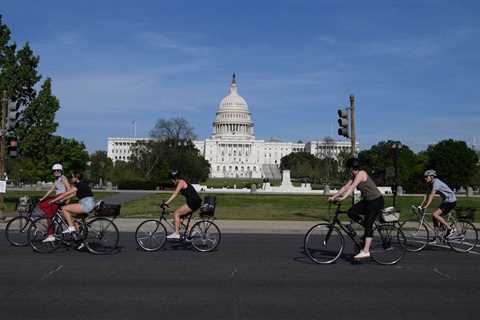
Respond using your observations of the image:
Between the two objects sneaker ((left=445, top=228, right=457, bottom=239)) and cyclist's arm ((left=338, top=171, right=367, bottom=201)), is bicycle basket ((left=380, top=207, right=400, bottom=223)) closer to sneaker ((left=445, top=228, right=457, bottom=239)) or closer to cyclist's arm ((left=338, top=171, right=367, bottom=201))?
cyclist's arm ((left=338, top=171, right=367, bottom=201))

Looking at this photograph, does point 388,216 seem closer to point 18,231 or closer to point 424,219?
point 424,219

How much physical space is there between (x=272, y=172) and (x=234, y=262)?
165148mm

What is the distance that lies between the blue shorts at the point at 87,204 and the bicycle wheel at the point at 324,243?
4.48m

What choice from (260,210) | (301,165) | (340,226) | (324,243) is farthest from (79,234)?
(301,165)

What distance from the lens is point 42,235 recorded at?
12836mm

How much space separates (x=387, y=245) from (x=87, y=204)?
609 cm

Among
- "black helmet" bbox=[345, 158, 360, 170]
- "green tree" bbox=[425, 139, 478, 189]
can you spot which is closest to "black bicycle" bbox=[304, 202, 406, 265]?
"black helmet" bbox=[345, 158, 360, 170]

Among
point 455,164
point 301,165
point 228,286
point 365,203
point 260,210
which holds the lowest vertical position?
point 228,286

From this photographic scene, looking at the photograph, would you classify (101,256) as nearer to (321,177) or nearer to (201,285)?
(201,285)

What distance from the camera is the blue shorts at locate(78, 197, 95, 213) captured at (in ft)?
40.6

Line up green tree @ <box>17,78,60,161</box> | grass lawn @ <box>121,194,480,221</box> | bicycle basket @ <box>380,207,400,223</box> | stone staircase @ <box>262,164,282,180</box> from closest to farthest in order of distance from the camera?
1. bicycle basket @ <box>380,207,400,223</box>
2. grass lawn @ <box>121,194,480,221</box>
3. green tree @ <box>17,78,60,161</box>
4. stone staircase @ <box>262,164,282,180</box>

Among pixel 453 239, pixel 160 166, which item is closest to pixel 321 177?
pixel 160 166

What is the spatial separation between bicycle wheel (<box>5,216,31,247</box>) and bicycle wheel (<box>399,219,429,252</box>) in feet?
27.6

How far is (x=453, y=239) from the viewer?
546 inches
